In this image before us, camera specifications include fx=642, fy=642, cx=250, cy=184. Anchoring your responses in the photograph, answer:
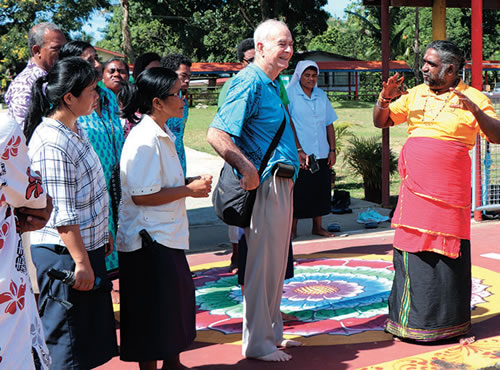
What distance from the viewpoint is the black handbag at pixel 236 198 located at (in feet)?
12.7

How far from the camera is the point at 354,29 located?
2640 inches

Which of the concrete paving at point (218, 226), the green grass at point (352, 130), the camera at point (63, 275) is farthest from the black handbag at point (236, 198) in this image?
the green grass at point (352, 130)

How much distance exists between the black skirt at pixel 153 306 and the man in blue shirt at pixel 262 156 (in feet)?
1.97

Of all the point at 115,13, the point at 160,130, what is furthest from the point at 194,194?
the point at 115,13

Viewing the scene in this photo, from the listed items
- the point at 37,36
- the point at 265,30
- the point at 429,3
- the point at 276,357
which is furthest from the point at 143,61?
the point at 429,3

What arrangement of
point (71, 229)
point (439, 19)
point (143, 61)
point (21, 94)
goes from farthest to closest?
point (439, 19) → point (143, 61) → point (21, 94) → point (71, 229)

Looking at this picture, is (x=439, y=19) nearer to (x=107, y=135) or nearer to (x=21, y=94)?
(x=107, y=135)

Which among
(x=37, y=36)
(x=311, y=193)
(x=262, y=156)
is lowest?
(x=311, y=193)

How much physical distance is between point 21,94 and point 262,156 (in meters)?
1.63

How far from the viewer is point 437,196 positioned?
4164mm

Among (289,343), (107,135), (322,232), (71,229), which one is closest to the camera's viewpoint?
(71,229)

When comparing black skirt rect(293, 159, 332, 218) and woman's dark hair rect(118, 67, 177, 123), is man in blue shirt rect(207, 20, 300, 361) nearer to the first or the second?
woman's dark hair rect(118, 67, 177, 123)

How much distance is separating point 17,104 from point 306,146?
3.91m

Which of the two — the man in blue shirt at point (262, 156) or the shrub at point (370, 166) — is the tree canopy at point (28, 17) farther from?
the man in blue shirt at point (262, 156)
